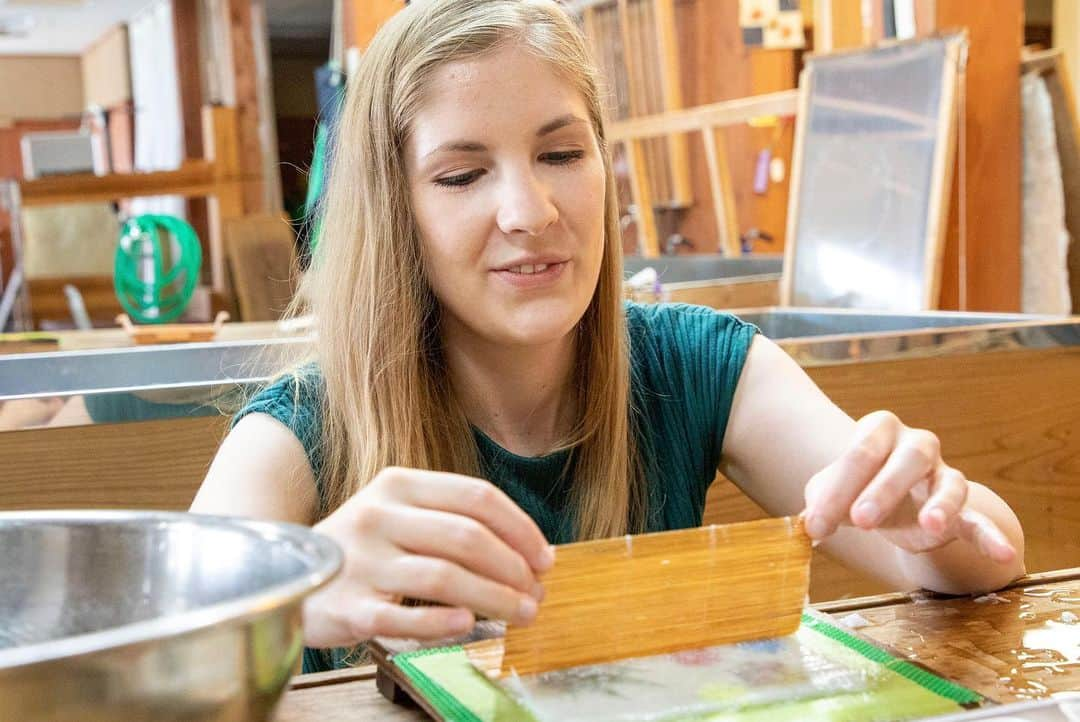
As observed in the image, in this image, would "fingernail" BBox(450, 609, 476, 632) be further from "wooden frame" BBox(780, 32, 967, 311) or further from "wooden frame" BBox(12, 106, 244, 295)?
"wooden frame" BBox(12, 106, 244, 295)

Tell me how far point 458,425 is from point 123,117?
1522 cm

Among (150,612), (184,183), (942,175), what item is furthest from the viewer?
(184,183)

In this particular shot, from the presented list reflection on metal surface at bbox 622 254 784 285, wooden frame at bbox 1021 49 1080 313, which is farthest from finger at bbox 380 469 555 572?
reflection on metal surface at bbox 622 254 784 285

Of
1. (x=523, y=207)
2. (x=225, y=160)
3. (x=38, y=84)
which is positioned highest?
(x=38, y=84)

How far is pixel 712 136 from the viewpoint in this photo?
4.55 metres

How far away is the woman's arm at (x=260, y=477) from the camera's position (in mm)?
1116

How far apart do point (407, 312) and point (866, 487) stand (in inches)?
22.2

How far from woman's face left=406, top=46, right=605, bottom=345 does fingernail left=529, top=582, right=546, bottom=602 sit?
0.48 metres

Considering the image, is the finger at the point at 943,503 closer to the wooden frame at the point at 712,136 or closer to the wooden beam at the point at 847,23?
the wooden frame at the point at 712,136

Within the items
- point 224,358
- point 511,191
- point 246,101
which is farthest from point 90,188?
point 511,191

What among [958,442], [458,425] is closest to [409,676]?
[458,425]

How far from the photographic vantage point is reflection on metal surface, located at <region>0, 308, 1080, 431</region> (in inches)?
60.7

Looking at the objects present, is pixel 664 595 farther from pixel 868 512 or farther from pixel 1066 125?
pixel 1066 125

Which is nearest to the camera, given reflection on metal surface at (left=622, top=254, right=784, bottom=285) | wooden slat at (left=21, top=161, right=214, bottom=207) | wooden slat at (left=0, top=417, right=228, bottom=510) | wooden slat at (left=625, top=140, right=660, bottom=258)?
wooden slat at (left=0, top=417, right=228, bottom=510)
